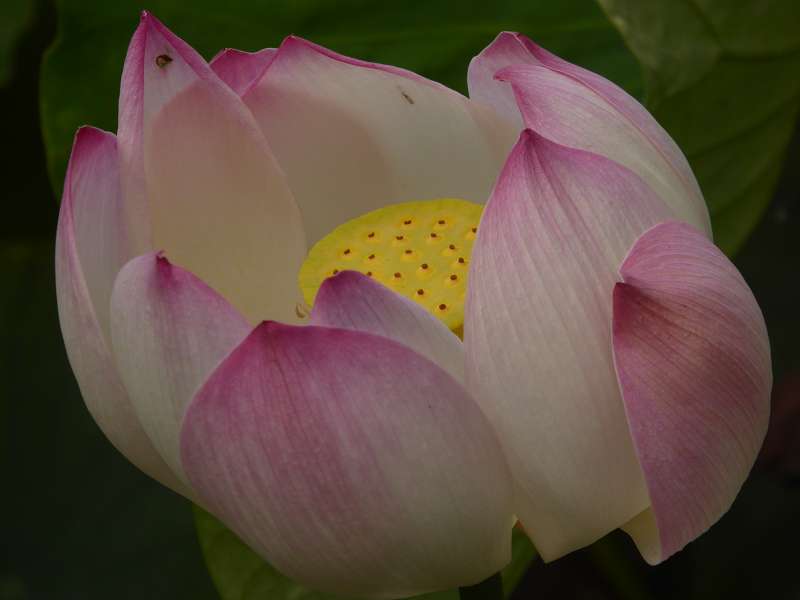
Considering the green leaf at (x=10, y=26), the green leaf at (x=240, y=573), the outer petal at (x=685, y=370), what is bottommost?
the green leaf at (x=240, y=573)

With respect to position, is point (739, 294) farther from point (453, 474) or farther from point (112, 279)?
point (112, 279)

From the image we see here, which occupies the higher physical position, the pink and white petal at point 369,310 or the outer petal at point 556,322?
the pink and white petal at point 369,310

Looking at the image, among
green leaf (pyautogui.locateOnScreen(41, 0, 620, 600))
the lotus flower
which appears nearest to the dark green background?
green leaf (pyautogui.locateOnScreen(41, 0, 620, 600))

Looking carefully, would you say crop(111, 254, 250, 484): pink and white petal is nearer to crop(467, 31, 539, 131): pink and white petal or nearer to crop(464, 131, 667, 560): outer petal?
crop(464, 131, 667, 560): outer petal

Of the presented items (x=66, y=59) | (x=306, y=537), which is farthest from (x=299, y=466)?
(x=66, y=59)

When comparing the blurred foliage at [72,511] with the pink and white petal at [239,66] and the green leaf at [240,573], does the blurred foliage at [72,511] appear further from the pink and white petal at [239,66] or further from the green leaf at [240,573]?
the pink and white petal at [239,66]

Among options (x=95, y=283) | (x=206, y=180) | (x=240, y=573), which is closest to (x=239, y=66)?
(x=206, y=180)

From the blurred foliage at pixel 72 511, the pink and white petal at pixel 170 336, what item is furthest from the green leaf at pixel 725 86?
the blurred foliage at pixel 72 511

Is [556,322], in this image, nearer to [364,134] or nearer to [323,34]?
[364,134]
